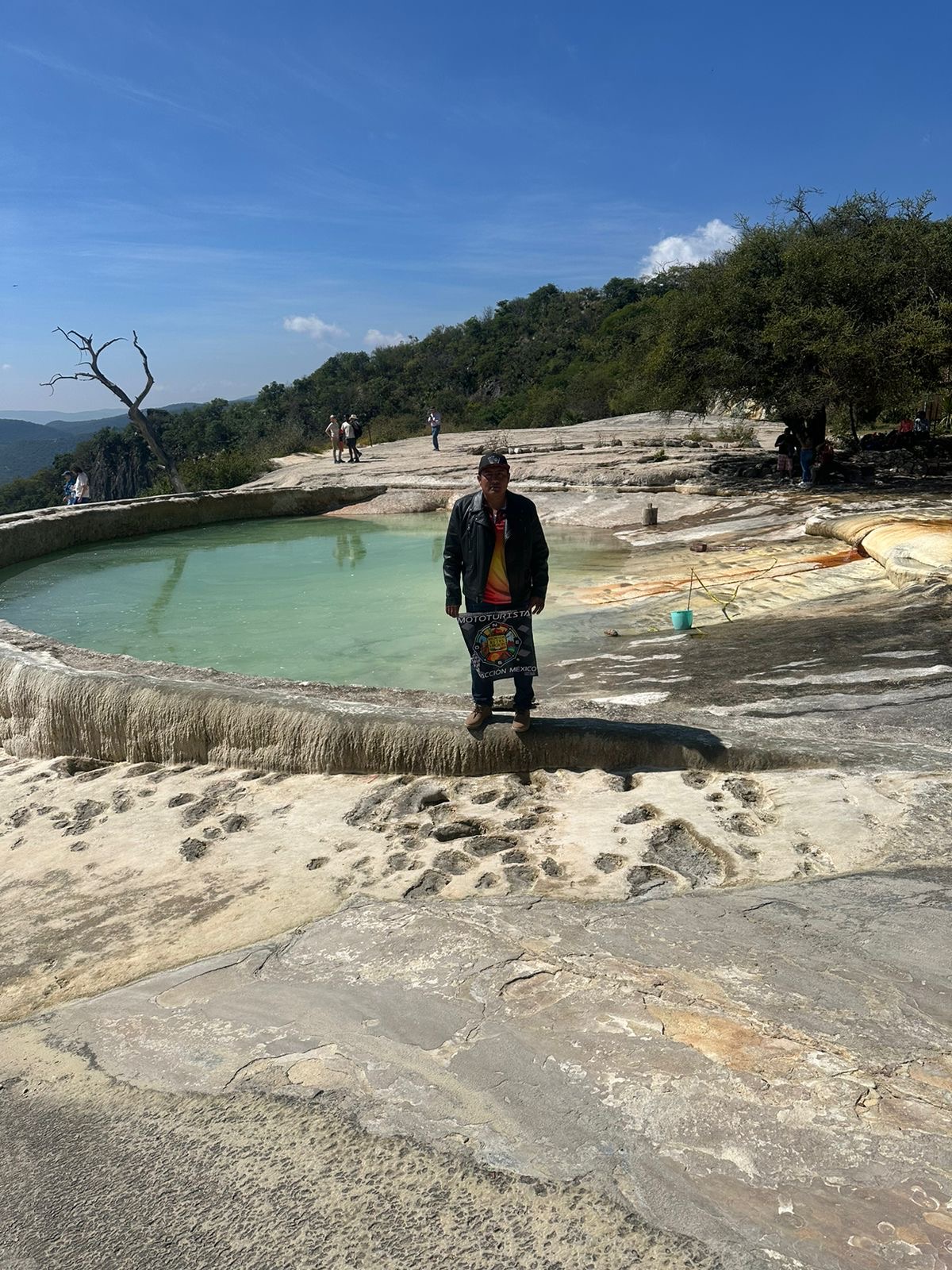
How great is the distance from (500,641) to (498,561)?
362mm

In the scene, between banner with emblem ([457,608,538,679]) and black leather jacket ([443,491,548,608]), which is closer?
black leather jacket ([443,491,548,608])

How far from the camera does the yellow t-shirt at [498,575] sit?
3.91m

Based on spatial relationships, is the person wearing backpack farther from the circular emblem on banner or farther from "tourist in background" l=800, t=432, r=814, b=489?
the circular emblem on banner

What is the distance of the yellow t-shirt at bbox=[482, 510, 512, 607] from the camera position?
391cm

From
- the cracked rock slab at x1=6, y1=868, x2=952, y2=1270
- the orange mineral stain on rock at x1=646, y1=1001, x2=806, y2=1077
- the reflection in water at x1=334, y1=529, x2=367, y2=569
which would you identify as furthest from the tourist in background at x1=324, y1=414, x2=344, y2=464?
the orange mineral stain on rock at x1=646, y1=1001, x2=806, y2=1077

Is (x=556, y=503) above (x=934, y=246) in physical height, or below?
below

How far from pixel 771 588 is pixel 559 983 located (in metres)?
6.47

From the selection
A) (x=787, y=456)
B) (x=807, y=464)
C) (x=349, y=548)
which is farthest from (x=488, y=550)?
(x=787, y=456)

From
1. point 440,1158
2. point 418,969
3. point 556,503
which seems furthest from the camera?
point 556,503

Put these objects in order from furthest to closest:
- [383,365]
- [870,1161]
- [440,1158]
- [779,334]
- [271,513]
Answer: [383,365] < [271,513] < [779,334] < [440,1158] < [870,1161]

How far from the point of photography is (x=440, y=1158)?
194 cm

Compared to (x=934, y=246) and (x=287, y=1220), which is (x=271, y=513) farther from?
(x=287, y=1220)

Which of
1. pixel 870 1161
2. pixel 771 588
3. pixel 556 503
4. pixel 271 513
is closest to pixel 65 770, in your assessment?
pixel 870 1161

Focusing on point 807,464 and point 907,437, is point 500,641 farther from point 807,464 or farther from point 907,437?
point 907,437
